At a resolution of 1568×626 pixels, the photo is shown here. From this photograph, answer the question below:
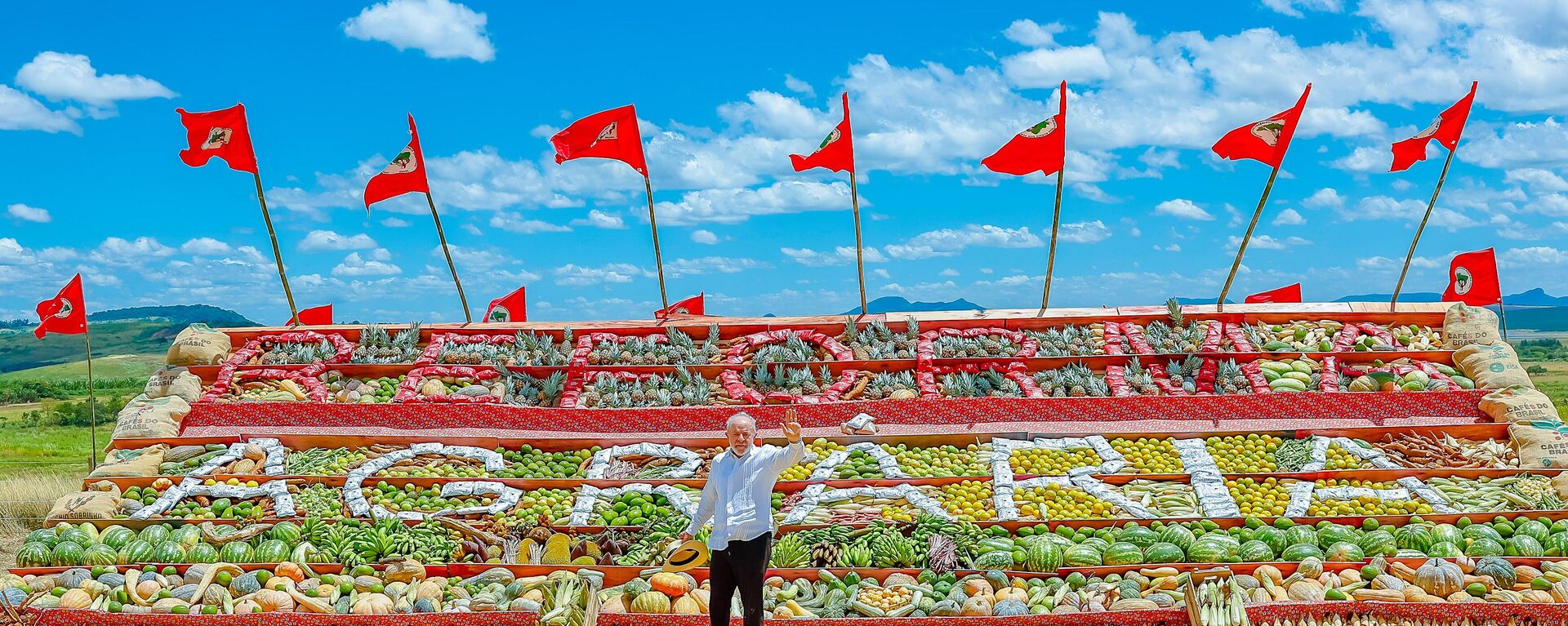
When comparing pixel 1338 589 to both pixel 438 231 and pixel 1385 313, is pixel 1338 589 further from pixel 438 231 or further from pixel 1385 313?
pixel 438 231

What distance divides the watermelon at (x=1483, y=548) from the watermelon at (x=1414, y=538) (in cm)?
23

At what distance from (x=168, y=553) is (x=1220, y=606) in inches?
261

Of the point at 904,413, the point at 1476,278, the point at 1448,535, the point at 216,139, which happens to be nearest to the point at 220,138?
the point at 216,139

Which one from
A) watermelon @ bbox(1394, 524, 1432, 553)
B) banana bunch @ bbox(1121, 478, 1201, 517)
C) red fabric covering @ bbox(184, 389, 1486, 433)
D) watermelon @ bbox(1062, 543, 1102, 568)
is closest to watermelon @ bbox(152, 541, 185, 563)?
red fabric covering @ bbox(184, 389, 1486, 433)

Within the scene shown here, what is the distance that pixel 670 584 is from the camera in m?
7.24

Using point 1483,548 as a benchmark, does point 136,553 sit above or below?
above

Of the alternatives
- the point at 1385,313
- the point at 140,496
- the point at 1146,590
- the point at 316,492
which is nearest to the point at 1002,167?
the point at 1385,313

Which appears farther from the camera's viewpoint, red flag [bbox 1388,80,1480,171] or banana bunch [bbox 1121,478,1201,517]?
red flag [bbox 1388,80,1480,171]

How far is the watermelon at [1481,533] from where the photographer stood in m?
7.84

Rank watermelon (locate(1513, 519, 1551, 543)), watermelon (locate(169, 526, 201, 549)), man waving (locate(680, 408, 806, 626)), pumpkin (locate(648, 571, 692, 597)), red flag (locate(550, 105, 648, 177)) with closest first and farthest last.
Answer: man waving (locate(680, 408, 806, 626)) < pumpkin (locate(648, 571, 692, 597)) < watermelon (locate(1513, 519, 1551, 543)) < watermelon (locate(169, 526, 201, 549)) < red flag (locate(550, 105, 648, 177))

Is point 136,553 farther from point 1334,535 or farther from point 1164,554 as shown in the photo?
point 1334,535

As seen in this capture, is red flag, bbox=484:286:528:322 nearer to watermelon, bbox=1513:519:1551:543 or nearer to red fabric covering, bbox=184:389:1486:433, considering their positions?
red fabric covering, bbox=184:389:1486:433

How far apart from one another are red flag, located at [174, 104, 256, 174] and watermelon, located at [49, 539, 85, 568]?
5.52 meters

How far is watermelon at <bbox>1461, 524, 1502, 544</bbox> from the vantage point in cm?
784
